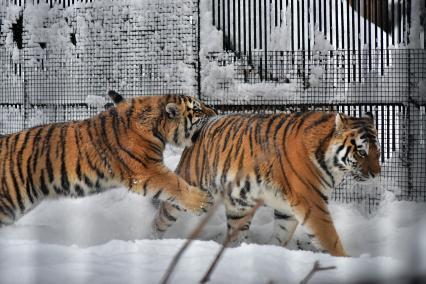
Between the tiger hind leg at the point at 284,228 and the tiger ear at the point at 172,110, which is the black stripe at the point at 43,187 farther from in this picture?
the tiger hind leg at the point at 284,228

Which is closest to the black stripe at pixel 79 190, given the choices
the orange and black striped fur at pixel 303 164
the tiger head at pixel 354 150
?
the orange and black striped fur at pixel 303 164

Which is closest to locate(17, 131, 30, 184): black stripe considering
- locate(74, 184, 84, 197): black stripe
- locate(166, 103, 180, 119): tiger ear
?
locate(74, 184, 84, 197): black stripe

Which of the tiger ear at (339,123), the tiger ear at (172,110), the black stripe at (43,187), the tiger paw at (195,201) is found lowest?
the tiger paw at (195,201)

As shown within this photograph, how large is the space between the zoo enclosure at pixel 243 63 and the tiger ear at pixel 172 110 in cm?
86

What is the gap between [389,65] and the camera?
3.92 metres

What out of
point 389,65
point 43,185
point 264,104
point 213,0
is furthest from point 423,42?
point 43,185

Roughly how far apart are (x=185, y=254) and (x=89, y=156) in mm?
1573

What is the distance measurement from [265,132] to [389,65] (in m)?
Answer: 1.38

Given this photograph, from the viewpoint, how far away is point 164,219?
3.18m

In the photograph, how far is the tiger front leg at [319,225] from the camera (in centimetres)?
255

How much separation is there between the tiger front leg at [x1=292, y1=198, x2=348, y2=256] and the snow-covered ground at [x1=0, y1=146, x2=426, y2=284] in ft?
1.04

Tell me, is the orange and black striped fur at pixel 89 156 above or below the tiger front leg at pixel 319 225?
above

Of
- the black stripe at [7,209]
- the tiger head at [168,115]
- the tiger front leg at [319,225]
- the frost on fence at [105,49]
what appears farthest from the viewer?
the frost on fence at [105,49]

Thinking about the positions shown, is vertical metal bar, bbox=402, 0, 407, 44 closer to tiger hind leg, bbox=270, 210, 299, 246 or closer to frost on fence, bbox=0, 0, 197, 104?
frost on fence, bbox=0, 0, 197, 104
